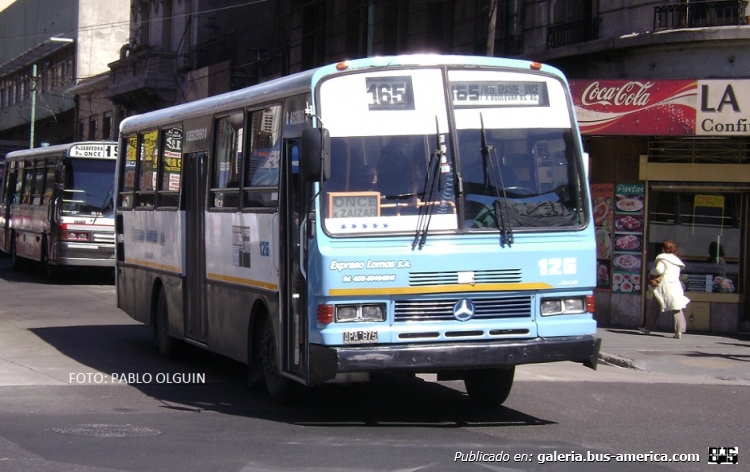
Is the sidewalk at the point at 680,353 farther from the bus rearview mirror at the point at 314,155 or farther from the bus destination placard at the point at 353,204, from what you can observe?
the bus rearview mirror at the point at 314,155

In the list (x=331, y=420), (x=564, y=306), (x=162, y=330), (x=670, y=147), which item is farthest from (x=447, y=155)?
(x=670, y=147)

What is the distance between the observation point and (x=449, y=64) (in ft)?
28.7

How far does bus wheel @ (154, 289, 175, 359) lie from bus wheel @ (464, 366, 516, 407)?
451 cm

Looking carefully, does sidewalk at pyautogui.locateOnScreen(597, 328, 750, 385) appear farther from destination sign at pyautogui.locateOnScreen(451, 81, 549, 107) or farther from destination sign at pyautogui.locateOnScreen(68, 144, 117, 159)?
destination sign at pyautogui.locateOnScreen(68, 144, 117, 159)

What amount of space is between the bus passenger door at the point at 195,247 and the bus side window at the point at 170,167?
0.87ft

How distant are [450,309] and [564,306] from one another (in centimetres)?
103

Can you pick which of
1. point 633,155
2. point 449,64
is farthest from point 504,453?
point 633,155

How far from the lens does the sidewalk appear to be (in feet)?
44.1

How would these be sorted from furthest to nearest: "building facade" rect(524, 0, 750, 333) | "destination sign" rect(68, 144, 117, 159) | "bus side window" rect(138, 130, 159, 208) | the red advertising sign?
1. "destination sign" rect(68, 144, 117, 159)
2. "building facade" rect(524, 0, 750, 333)
3. the red advertising sign
4. "bus side window" rect(138, 130, 159, 208)

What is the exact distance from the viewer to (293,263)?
8.87 meters

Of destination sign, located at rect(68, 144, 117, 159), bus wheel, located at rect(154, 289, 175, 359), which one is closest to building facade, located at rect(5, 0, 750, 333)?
bus wheel, located at rect(154, 289, 175, 359)

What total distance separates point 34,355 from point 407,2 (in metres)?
14.3

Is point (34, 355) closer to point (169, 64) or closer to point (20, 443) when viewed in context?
point (20, 443)

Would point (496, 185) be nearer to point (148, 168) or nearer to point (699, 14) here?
point (148, 168)
